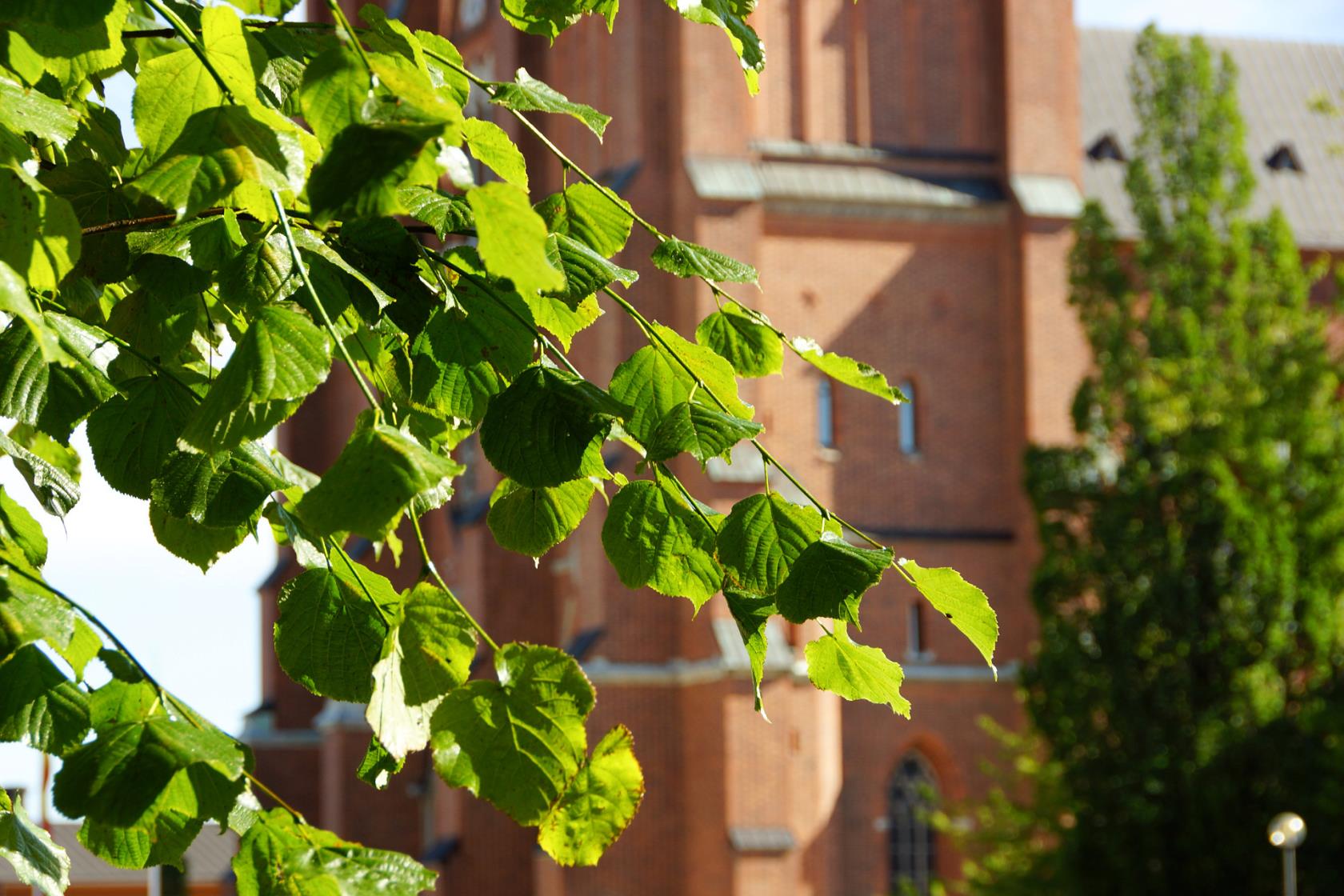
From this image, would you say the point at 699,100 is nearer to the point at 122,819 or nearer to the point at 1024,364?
the point at 1024,364

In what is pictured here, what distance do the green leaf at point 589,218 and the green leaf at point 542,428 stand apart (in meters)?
0.43

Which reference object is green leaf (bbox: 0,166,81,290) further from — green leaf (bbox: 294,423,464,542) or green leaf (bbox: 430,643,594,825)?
green leaf (bbox: 430,643,594,825)

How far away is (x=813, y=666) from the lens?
2637 millimetres

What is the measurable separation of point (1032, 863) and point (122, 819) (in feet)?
73.1

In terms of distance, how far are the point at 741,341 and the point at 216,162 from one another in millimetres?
839

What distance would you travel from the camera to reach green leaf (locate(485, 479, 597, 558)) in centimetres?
279

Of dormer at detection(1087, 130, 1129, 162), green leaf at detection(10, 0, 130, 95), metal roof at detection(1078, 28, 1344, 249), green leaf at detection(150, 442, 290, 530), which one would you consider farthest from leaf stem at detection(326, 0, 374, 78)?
dormer at detection(1087, 130, 1129, 162)

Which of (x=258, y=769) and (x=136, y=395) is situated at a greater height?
(x=136, y=395)

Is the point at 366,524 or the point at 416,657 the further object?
the point at 416,657

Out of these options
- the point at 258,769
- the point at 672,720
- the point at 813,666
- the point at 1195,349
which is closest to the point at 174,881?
the point at 258,769

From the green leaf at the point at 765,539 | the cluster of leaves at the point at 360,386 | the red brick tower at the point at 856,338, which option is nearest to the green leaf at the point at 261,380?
the cluster of leaves at the point at 360,386

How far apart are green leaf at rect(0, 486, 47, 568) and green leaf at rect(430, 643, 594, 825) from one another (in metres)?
0.59

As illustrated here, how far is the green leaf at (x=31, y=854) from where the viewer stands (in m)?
2.51

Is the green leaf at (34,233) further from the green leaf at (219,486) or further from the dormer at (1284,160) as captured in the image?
the dormer at (1284,160)
